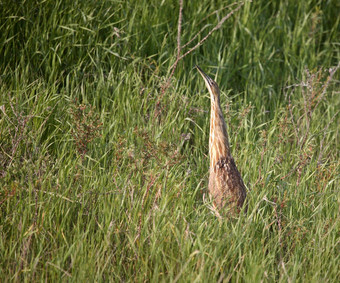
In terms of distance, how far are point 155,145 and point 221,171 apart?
0.46 metres

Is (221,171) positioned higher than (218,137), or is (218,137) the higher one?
(218,137)

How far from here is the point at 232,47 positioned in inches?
205

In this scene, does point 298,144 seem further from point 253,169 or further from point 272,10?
point 272,10

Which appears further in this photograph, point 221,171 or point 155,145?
point 221,171

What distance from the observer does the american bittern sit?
11.4 ft

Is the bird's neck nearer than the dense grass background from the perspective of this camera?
No

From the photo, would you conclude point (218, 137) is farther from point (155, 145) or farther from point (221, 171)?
point (155, 145)

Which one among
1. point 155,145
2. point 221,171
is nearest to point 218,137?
point 221,171

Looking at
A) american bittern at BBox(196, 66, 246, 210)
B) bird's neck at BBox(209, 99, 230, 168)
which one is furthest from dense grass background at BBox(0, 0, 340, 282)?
bird's neck at BBox(209, 99, 230, 168)

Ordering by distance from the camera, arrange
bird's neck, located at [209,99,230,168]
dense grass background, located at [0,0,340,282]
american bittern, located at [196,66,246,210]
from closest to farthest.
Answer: dense grass background, located at [0,0,340,282]
american bittern, located at [196,66,246,210]
bird's neck, located at [209,99,230,168]

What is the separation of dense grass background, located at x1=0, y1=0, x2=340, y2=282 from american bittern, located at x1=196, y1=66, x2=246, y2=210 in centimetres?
9

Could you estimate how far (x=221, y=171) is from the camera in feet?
11.7

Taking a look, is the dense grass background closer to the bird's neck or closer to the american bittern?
the american bittern

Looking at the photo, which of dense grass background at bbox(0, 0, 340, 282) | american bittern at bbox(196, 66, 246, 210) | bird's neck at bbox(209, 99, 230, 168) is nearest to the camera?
dense grass background at bbox(0, 0, 340, 282)
